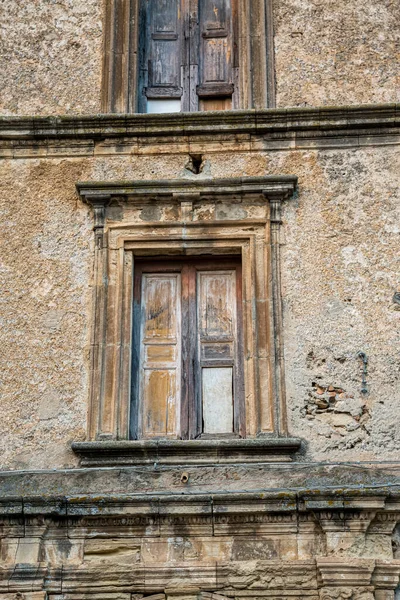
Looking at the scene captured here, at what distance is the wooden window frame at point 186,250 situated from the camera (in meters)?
7.53

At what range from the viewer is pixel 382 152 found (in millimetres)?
8242

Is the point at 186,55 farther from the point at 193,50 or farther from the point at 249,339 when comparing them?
the point at 249,339

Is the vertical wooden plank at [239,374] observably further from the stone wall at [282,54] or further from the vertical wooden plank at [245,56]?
the stone wall at [282,54]

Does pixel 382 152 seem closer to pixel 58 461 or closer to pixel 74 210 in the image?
pixel 74 210

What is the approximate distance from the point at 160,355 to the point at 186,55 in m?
2.91

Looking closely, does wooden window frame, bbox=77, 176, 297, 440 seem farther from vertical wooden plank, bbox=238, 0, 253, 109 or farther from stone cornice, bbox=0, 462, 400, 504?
vertical wooden plank, bbox=238, 0, 253, 109

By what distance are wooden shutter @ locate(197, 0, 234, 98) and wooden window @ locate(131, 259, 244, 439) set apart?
1.76 m

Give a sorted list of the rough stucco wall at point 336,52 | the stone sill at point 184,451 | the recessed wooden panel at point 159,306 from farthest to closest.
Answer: the rough stucco wall at point 336,52
the recessed wooden panel at point 159,306
the stone sill at point 184,451

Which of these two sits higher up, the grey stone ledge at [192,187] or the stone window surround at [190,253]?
the grey stone ledge at [192,187]

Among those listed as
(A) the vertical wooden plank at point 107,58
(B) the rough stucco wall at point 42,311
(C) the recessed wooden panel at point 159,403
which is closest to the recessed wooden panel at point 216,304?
(C) the recessed wooden panel at point 159,403

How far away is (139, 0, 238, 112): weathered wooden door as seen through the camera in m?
8.91

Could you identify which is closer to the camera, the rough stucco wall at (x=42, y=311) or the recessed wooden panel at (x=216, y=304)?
the rough stucco wall at (x=42, y=311)

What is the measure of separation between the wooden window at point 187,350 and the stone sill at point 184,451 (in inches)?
11.8

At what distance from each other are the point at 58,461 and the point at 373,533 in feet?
7.51
